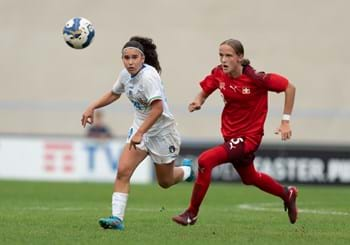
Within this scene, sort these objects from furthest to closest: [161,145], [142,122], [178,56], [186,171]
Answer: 1. [178,56]
2. [186,171]
3. [161,145]
4. [142,122]

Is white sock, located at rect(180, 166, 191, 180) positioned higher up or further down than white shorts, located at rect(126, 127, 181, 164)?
further down

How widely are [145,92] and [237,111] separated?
1.06 metres

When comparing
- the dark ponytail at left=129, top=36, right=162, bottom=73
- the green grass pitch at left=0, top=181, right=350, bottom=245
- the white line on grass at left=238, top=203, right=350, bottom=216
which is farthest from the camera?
the white line on grass at left=238, top=203, right=350, bottom=216

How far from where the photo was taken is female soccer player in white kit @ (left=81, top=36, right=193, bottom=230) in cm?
1035

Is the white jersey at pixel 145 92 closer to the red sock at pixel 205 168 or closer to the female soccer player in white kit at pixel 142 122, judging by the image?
the female soccer player in white kit at pixel 142 122

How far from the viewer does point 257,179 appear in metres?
11.0

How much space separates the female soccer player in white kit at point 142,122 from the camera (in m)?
10.4

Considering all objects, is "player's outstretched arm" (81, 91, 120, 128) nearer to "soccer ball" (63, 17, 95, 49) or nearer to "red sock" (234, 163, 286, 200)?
"soccer ball" (63, 17, 95, 49)

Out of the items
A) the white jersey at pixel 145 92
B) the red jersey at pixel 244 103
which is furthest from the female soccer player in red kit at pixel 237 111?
the white jersey at pixel 145 92

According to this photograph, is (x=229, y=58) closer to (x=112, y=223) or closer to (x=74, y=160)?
(x=112, y=223)

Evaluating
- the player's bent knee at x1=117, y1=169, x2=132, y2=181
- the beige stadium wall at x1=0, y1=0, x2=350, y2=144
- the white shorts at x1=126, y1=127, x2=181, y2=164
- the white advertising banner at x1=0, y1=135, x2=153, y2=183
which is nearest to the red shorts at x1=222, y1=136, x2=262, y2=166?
the white shorts at x1=126, y1=127, x2=181, y2=164

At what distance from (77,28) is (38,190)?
30.4ft

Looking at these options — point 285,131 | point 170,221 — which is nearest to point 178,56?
point 170,221

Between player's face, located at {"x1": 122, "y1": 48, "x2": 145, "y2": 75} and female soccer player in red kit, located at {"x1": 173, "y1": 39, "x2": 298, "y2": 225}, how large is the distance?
2.33 feet
